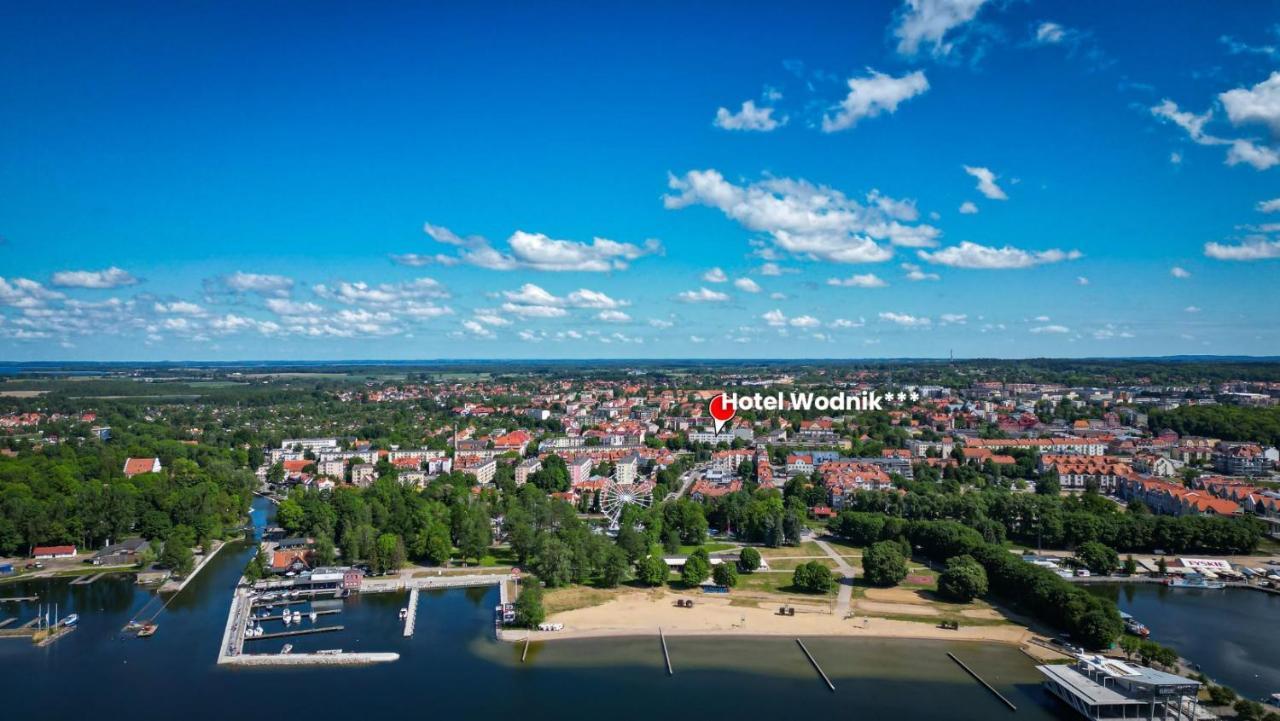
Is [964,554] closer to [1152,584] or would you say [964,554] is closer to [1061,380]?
[1152,584]

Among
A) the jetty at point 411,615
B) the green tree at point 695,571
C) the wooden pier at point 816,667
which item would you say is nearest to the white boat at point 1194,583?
the wooden pier at point 816,667

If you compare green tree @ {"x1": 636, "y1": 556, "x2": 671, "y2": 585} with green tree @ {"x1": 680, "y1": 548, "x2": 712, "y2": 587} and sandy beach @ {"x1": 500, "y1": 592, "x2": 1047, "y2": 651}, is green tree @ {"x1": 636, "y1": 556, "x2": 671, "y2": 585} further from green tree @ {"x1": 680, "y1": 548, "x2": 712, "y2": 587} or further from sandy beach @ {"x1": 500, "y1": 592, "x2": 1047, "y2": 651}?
sandy beach @ {"x1": 500, "y1": 592, "x2": 1047, "y2": 651}

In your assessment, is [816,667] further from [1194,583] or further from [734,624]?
[1194,583]

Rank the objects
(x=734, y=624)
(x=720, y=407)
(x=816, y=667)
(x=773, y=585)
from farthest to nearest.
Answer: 1. (x=720, y=407)
2. (x=773, y=585)
3. (x=734, y=624)
4. (x=816, y=667)

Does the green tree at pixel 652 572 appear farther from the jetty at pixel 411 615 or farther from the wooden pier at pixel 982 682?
the wooden pier at pixel 982 682

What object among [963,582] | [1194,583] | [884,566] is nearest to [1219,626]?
[1194,583]
